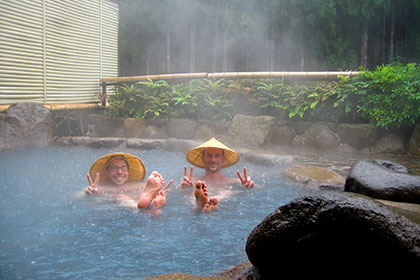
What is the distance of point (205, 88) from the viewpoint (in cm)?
827

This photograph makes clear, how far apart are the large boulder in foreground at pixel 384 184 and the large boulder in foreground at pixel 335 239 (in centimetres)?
152

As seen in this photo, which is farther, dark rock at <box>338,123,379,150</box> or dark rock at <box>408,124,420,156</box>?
dark rock at <box>338,123,379,150</box>

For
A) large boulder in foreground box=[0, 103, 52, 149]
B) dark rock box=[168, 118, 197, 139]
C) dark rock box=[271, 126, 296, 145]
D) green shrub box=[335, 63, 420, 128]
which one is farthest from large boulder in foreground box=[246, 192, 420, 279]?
large boulder in foreground box=[0, 103, 52, 149]

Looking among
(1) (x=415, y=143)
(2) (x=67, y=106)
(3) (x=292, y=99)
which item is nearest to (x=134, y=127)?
(2) (x=67, y=106)

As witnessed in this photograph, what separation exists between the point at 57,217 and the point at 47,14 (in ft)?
25.3

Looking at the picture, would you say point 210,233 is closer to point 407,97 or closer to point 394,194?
point 394,194

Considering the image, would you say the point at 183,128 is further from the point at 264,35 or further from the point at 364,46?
the point at 364,46

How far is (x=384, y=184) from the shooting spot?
10.3 ft

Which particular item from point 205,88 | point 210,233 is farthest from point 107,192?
point 205,88

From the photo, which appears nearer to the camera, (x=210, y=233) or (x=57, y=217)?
(x=210, y=233)

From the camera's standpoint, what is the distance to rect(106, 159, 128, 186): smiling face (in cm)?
411

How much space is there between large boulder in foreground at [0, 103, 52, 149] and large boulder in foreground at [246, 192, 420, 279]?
698cm

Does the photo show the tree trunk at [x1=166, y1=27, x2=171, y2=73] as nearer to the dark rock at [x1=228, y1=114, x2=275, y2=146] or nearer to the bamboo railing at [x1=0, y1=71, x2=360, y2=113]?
the bamboo railing at [x1=0, y1=71, x2=360, y2=113]

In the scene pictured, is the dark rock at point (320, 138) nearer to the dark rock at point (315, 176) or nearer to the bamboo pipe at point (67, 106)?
the dark rock at point (315, 176)
